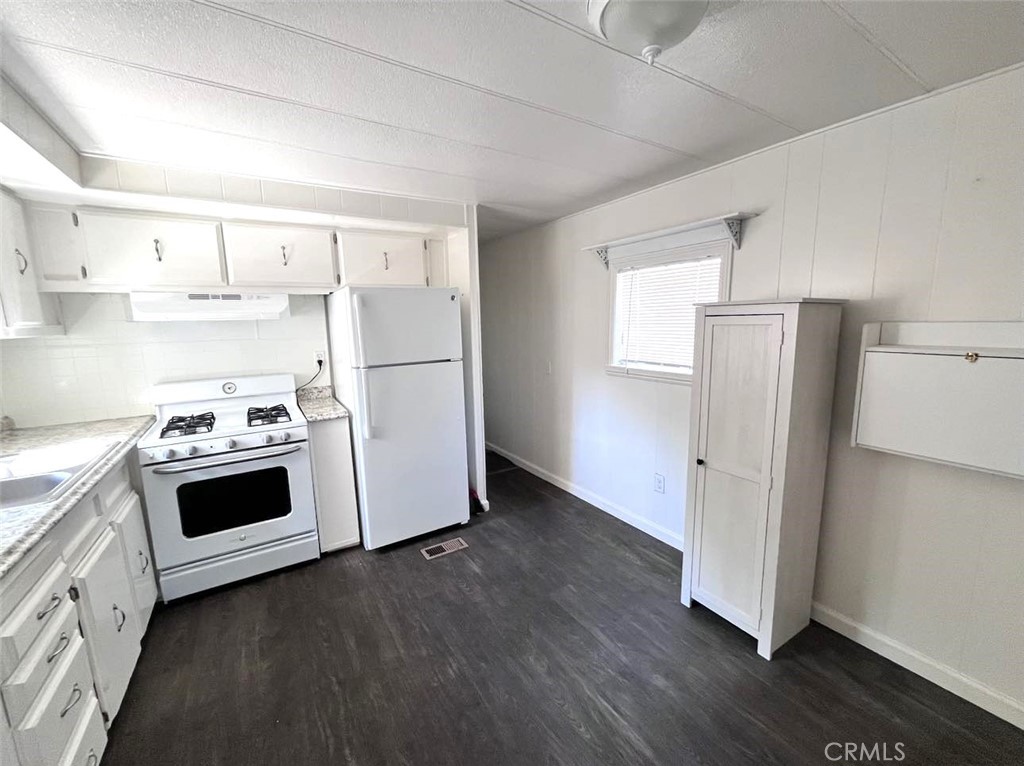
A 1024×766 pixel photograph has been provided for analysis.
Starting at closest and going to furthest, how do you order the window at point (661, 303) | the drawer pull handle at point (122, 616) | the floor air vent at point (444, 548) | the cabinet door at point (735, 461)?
the drawer pull handle at point (122, 616), the cabinet door at point (735, 461), the window at point (661, 303), the floor air vent at point (444, 548)

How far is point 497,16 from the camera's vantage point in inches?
43.8

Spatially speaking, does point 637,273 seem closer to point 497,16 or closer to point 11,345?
point 497,16

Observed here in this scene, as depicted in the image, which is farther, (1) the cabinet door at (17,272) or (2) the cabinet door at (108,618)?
(1) the cabinet door at (17,272)

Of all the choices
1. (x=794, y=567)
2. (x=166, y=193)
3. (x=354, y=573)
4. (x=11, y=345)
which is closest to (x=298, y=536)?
(x=354, y=573)

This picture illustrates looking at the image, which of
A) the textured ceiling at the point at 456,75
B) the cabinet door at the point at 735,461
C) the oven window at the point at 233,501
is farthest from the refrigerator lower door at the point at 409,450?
the cabinet door at the point at 735,461

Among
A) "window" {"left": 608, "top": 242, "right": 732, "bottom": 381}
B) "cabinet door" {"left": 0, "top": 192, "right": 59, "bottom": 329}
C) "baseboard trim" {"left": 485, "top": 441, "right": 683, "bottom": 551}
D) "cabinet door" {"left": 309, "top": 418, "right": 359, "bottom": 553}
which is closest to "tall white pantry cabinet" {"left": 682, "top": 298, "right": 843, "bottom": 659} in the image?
"window" {"left": 608, "top": 242, "right": 732, "bottom": 381}

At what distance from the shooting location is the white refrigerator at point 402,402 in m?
2.55

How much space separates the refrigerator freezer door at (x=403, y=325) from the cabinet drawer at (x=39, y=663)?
Answer: 5.10 feet

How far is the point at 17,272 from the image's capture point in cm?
188

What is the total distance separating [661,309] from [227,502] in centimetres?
282

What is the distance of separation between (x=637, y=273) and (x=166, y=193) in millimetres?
2700

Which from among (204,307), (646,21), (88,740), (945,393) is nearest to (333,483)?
(204,307)

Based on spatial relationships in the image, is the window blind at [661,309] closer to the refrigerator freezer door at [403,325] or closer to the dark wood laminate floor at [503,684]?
the refrigerator freezer door at [403,325]

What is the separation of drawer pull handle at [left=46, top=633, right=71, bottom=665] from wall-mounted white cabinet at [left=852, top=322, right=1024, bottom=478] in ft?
9.28
